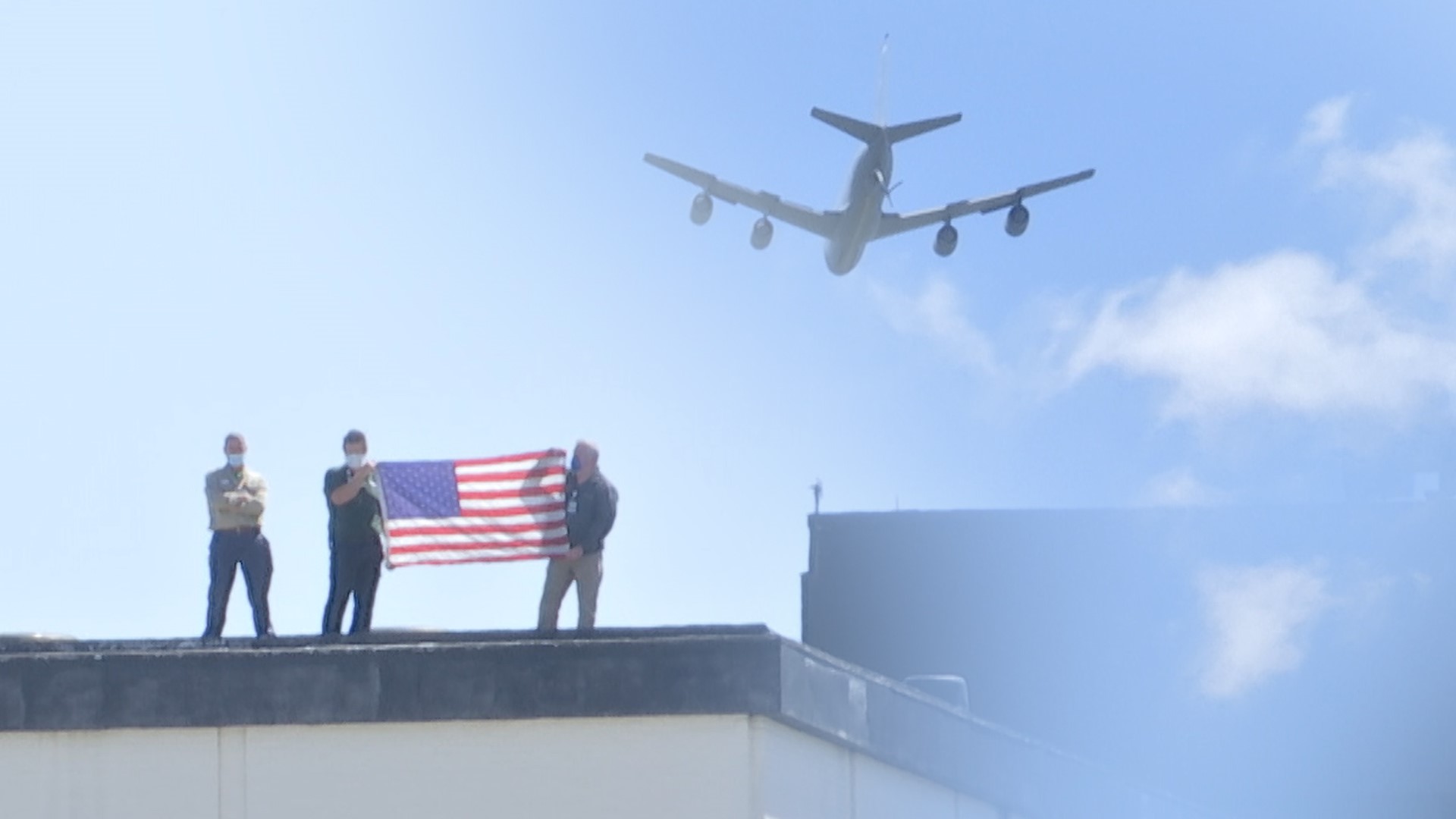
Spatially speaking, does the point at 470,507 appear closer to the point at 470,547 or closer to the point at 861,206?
the point at 470,547

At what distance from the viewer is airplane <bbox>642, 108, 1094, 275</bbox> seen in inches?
2373

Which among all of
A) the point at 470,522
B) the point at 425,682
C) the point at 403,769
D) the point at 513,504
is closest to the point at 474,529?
the point at 470,522

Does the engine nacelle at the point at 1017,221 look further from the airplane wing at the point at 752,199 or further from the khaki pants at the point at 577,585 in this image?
the khaki pants at the point at 577,585

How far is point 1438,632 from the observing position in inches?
2411

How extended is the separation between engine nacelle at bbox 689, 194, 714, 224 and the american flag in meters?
43.2

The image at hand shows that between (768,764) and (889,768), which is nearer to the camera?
(768,764)

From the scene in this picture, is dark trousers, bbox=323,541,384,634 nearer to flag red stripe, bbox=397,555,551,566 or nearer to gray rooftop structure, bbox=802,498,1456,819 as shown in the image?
flag red stripe, bbox=397,555,551,566

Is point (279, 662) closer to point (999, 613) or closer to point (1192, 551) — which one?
point (999, 613)

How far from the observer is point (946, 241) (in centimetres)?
6309

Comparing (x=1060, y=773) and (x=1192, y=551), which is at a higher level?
(x=1192, y=551)

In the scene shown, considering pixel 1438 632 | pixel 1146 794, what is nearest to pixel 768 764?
pixel 1146 794

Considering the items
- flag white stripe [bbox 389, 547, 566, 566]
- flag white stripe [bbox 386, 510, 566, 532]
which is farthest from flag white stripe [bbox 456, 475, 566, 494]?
flag white stripe [bbox 389, 547, 566, 566]

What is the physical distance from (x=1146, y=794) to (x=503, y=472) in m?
9.02

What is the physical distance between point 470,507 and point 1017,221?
139 feet
